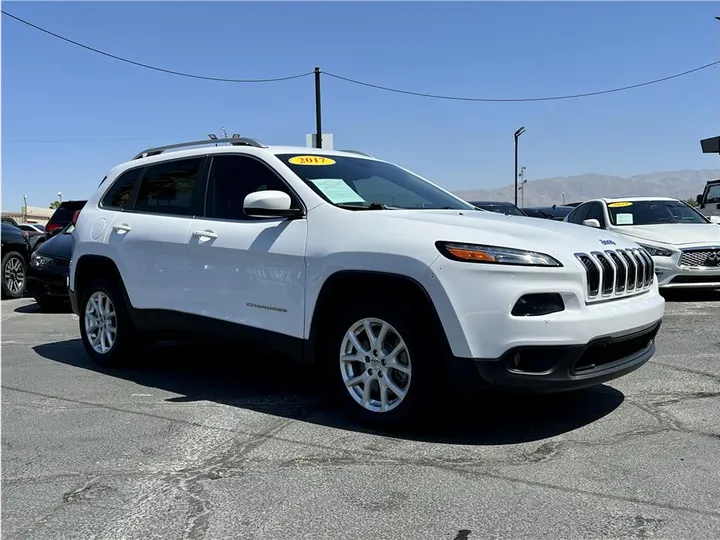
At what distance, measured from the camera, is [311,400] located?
482 cm

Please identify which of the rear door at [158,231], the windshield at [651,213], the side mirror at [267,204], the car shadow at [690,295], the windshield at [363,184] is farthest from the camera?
the windshield at [651,213]

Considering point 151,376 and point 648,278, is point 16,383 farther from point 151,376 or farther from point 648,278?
point 648,278

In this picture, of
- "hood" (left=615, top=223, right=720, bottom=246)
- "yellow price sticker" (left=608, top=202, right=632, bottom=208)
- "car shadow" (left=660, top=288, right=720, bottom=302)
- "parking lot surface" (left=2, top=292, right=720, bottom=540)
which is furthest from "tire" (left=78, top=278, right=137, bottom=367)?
"yellow price sticker" (left=608, top=202, right=632, bottom=208)

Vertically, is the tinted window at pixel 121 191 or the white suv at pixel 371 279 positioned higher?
the tinted window at pixel 121 191

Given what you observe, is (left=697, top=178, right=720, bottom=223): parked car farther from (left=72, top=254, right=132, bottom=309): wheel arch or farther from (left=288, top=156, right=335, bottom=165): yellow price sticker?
(left=72, top=254, right=132, bottom=309): wheel arch

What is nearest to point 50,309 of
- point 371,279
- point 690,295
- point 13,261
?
point 13,261

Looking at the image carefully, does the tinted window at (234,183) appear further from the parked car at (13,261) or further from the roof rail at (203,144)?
the parked car at (13,261)

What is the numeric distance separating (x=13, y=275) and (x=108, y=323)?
22.8 ft

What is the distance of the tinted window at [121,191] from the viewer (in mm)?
6064

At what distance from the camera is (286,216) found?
4.52m

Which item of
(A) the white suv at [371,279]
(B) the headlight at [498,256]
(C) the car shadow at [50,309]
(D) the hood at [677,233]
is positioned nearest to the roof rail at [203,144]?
(A) the white suv at [371,279]

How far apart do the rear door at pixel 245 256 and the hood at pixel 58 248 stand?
217 inches

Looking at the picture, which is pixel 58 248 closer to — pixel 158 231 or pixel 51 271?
pixel 51 271

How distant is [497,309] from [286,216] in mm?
1629
